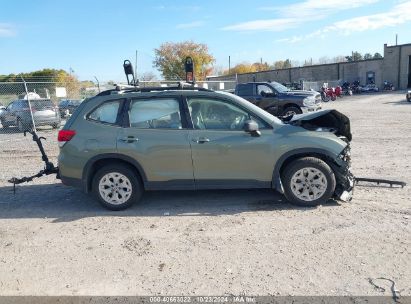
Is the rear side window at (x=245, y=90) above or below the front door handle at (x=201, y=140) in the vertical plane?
above

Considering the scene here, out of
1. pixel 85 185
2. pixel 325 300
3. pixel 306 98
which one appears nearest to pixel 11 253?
pixel 85 185

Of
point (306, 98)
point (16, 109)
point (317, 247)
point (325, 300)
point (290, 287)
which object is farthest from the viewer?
point (16, 109)

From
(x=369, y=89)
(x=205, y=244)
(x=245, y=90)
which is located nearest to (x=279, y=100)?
(x=245, y=90)

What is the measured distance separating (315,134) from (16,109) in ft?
47.3

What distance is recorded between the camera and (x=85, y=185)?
5434 mm

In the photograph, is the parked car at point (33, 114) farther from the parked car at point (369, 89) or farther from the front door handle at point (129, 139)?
the parked car at point (369, 89)

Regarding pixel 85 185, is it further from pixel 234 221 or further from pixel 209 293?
pixel 209 293

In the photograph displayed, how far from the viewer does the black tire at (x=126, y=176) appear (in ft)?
17.5

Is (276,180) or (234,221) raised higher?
(276,180)

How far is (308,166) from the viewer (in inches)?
202

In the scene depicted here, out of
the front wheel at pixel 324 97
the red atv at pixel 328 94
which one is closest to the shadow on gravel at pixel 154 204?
the front wheel at pixel 324 97

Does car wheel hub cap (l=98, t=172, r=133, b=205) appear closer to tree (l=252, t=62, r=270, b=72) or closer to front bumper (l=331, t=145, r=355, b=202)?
front bumper (l=331, t=145, r=355, b=202)

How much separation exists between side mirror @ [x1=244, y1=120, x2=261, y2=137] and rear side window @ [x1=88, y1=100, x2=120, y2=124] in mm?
1874

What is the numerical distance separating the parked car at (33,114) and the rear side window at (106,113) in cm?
1111
